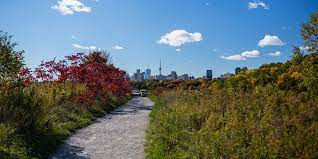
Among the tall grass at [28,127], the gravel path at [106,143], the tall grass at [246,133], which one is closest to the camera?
the tall grass at [246,133]

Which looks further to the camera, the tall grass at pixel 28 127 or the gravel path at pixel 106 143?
the gravel path at pixel 106 143

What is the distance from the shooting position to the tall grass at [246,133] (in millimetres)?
6258

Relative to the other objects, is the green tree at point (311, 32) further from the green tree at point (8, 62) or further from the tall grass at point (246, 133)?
the green tree at point (8, 62)

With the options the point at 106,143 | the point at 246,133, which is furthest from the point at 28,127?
the point at 246,133

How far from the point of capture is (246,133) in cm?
738

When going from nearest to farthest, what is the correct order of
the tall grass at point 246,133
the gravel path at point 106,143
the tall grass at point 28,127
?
the tall grass at point 246,133
the tall grass at point 28,127
the gravel path at point 106,143

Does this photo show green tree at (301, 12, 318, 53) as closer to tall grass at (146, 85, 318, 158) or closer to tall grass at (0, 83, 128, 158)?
tall grass at (146, 85, 318, 158)

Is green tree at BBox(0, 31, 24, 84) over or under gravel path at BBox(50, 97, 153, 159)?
over

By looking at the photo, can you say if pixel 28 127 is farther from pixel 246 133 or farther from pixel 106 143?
pixel 246 133

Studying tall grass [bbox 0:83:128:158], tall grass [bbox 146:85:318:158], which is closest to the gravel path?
tall grass [bbox 0:83:128:158]

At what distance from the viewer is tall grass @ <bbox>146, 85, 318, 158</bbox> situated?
6258 millimetres

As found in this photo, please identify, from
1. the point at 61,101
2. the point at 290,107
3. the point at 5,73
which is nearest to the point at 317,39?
the point at 290,107

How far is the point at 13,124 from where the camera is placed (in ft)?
31.6

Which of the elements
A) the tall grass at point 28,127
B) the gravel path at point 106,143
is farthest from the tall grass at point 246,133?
the tall grass at point 28,127
